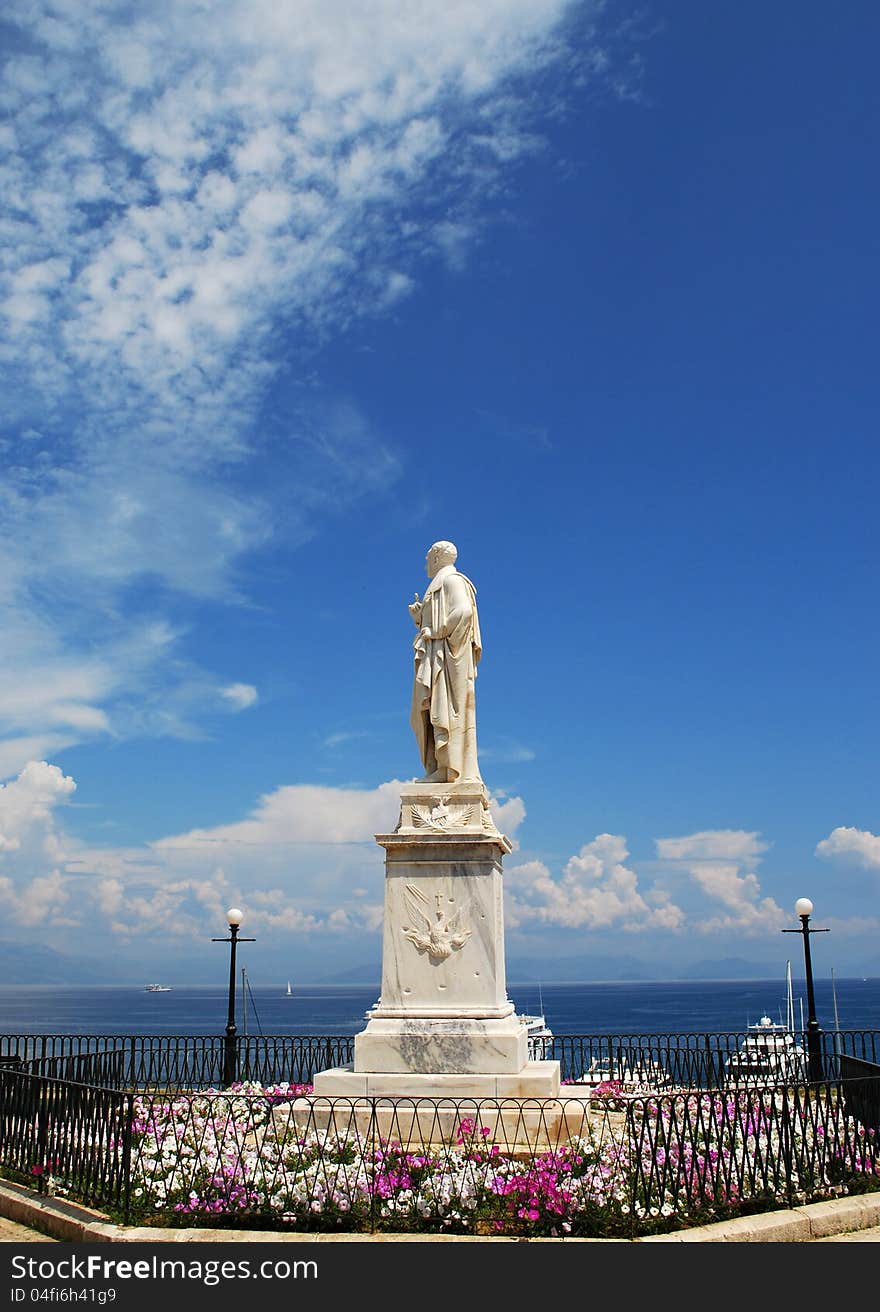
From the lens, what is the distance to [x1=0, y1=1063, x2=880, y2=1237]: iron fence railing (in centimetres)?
737

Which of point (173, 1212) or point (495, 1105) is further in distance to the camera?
point (495, 1105)

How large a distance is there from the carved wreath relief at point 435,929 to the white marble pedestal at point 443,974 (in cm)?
1

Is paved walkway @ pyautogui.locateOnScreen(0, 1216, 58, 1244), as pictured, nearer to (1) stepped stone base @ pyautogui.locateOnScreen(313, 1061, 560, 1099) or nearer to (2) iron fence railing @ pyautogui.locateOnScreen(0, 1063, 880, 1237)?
(2) iron fence railing @ pyautogui.locateOnScreen(0, 1063, 880, 1237)

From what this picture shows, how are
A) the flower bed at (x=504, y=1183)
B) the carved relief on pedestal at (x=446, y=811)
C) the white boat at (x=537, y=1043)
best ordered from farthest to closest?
the white boat at (x=537, y=1043), the carved relief on pedestal at (x=446, y=811), the flower bed at (x=504, y=1183)

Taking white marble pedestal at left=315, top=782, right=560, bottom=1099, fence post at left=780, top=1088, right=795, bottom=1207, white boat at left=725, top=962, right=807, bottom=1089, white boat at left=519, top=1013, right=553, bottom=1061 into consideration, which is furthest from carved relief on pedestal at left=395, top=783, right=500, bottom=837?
fence post at left=780, top=1088, right=795, bottom=1207

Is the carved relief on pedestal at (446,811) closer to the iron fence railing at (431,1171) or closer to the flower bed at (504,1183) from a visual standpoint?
the iron fence railing at (431,1171)

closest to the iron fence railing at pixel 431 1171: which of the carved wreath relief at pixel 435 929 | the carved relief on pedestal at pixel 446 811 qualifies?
the carved wreath relief at pixel 435 929

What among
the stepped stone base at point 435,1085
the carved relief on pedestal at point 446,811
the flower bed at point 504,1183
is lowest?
the flower bed at point 504,1183

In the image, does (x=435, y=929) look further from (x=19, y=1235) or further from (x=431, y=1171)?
(x=19, y=1235)

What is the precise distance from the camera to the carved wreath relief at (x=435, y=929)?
10992 millimetres
